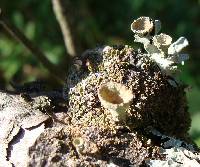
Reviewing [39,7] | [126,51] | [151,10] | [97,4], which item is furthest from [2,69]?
[126,51]

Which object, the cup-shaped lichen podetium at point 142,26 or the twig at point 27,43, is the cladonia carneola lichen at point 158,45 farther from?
the twig at point 27,43

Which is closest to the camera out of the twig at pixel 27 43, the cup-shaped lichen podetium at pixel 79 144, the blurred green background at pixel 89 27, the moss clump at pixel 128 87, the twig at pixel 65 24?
the cup-shaped lichen podetium at pixel 79 144

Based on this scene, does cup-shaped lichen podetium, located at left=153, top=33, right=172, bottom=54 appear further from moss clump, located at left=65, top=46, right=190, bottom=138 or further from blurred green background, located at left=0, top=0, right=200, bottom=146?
blurred green background, located at left=0, top=0, right=200, bottom=146

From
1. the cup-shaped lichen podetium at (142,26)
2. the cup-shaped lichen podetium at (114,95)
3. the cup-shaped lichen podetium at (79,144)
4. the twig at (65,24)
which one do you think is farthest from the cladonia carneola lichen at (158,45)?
the twig at (65,24)

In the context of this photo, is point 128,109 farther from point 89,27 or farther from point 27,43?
point 89,27

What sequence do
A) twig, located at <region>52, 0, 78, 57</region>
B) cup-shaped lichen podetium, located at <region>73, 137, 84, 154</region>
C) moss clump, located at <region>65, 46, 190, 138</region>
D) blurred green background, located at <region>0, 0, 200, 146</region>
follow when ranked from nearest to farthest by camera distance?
1. cup-shaped lichen podetium, located at <region>73, 137, 84, 154</region>
2. moss clump, located at <region>65, 46, 190, 138</region>
3. twig, located at <region>52, 0, 78, 57</region>
4. blurred green background, located at <region>0, 0, 200, 146</region>

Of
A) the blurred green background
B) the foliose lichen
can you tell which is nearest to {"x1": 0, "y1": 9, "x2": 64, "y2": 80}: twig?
the foliose lichen

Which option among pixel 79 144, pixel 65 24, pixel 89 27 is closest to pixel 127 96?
pixel 79 144
